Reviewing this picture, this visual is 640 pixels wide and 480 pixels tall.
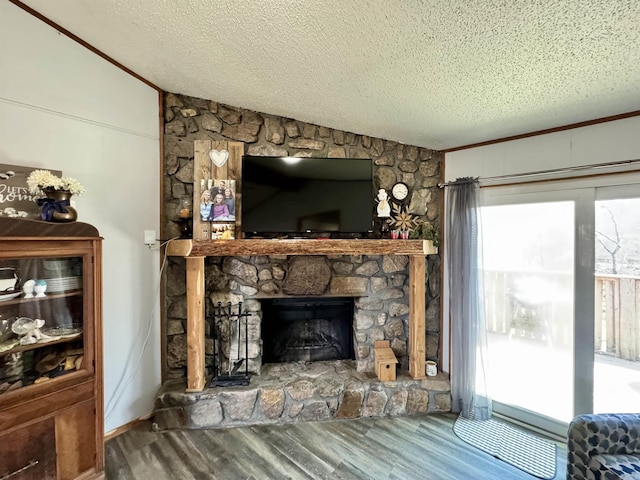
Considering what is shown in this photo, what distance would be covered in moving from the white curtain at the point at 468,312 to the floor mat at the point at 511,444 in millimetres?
95

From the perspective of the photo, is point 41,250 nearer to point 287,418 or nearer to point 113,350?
point 113,350

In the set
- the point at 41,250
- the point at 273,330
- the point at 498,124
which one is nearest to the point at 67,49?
the point at 41,250

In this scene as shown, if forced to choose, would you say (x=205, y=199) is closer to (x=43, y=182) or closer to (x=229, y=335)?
(x=43, y=182)

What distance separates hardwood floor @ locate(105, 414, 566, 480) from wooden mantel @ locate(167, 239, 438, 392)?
1.31ft

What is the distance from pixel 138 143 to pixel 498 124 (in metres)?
2.79

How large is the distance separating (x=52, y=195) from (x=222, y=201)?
1.02 meters

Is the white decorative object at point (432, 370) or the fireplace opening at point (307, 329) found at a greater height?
the fireplace opening at point (307, 329)

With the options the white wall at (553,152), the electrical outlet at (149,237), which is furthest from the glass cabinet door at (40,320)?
the white wall at (553,152)

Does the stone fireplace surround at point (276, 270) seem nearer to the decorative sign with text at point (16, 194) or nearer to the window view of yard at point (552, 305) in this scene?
the window view of yard at point (552, 305)

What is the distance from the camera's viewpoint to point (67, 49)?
1796 millimetres

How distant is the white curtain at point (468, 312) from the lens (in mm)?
2264

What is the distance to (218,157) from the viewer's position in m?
2.33

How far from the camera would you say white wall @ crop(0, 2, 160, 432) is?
5.33ft

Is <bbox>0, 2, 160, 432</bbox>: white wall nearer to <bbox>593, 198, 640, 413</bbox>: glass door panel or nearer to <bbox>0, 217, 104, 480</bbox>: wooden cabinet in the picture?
<bbox>0, 217, 104, 480</bbox>: wooden cabinet
